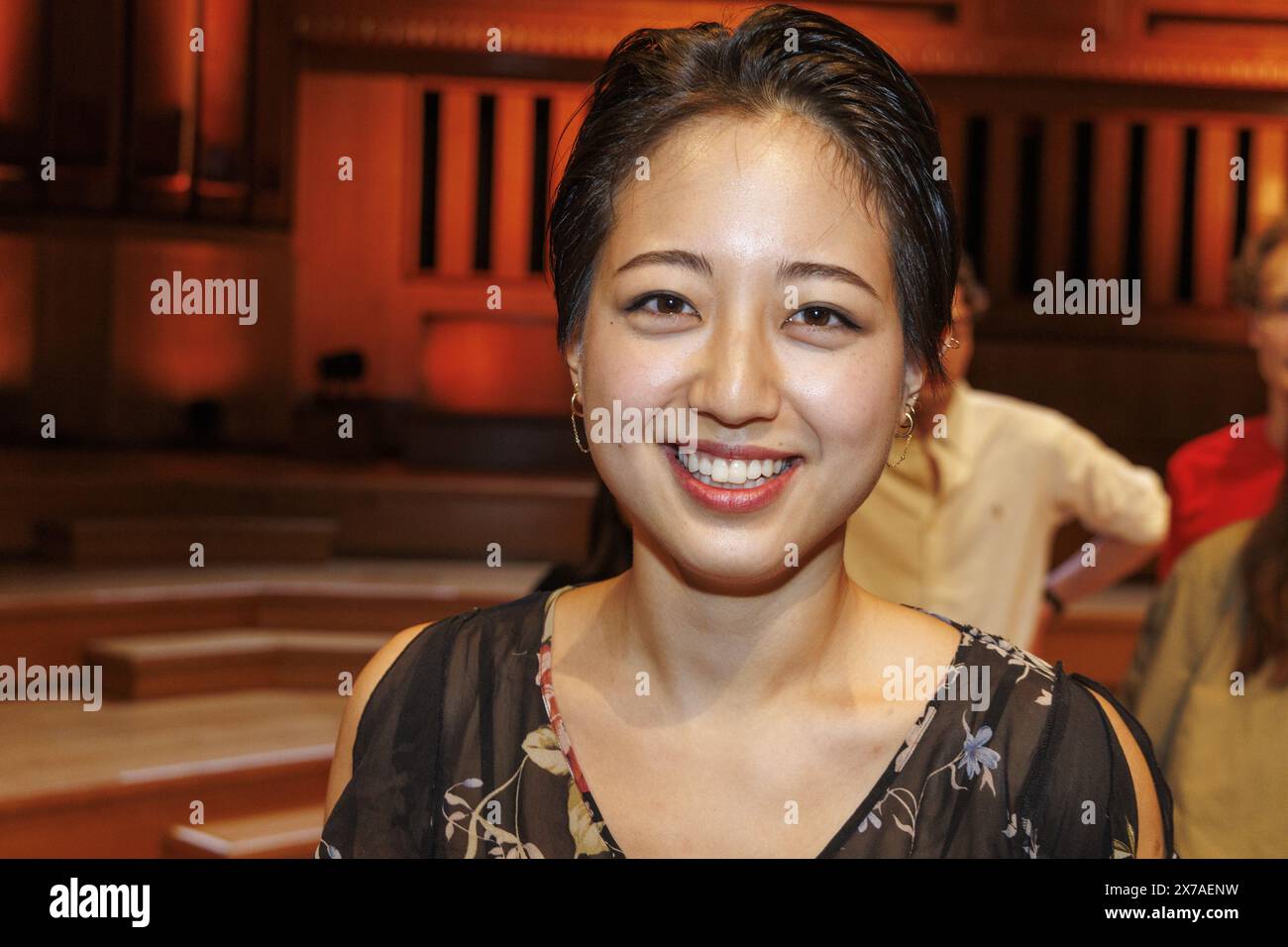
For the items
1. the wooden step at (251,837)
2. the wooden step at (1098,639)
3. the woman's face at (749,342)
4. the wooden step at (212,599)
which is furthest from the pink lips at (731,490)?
the wooden step at (1098,639)

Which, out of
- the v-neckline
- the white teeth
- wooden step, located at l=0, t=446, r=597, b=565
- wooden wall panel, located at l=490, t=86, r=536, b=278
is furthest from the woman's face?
wooden wall panel, located at l=490, t=86, r=536, b=278

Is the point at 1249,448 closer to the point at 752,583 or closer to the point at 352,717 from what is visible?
the point at 752,583

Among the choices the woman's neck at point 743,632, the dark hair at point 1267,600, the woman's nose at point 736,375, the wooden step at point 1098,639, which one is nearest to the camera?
the woman's nose at point 736,375

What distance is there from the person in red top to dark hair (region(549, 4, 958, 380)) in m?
1.42

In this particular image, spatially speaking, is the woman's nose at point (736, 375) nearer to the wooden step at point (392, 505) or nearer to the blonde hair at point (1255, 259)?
the blonde hair at point (1255, 259)

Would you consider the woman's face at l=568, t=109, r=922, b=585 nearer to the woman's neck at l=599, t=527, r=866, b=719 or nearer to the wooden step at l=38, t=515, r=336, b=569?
the woman's neck at l=599, t=527, r=866, b=719

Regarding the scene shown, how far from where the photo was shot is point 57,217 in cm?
679

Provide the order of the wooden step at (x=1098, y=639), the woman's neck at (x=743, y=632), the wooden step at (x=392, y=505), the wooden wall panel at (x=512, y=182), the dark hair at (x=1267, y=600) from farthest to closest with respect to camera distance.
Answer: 1. the wooden wall panel at (x=512, y=182)
2. the wooden step at (x=392, y=505)
3. the wooden step at (x=1098, y=639)
4. the dark hair at (x=1267, y=600)
5. the woman's neck at (x=743, y=632)

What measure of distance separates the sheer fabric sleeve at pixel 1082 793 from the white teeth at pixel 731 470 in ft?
1.00

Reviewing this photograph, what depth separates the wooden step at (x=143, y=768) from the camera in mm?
3240

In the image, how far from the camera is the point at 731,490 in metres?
1.09

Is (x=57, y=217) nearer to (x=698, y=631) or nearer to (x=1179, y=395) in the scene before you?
(x=1179, y=395)

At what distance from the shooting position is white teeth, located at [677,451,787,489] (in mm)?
1086
